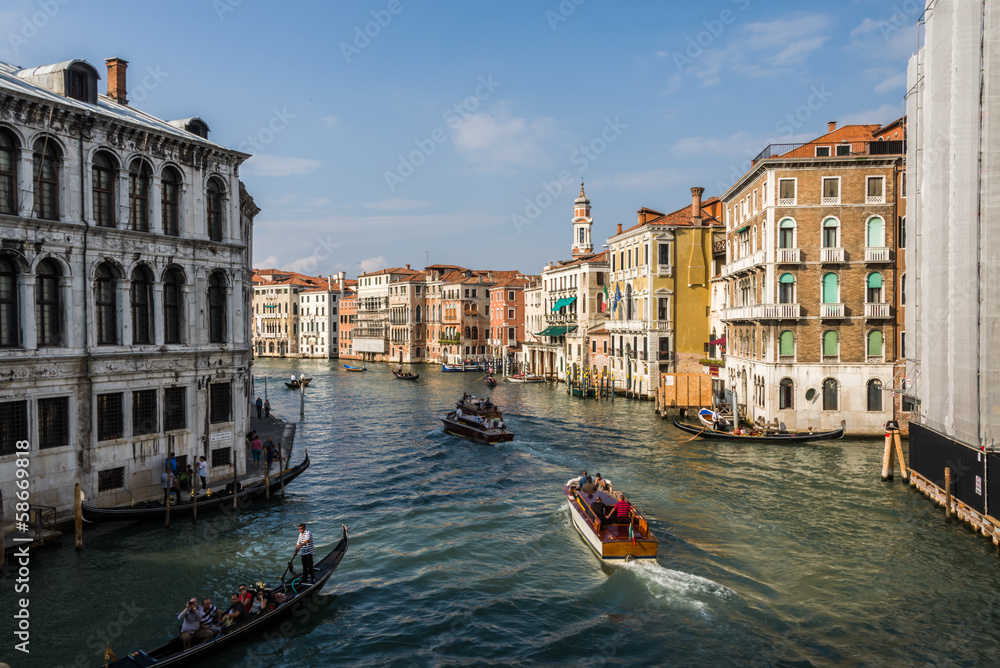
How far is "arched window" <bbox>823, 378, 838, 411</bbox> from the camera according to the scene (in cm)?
3228

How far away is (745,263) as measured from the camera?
118ft

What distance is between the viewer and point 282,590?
14398 millimetres

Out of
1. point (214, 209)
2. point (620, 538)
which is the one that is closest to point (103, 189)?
point (214, 209)

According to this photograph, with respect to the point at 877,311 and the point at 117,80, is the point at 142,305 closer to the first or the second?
the point at 117,80

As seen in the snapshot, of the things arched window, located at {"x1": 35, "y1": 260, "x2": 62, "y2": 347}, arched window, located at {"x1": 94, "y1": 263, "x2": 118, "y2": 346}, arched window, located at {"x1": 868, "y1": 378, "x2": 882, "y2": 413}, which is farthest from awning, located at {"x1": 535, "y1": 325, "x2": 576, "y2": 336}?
arched window, located at {"x1": 35, "y1": 260, "x2": 62, "y2": 347}

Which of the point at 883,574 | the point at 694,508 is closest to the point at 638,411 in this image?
the point at 694,508

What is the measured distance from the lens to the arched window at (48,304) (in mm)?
17781

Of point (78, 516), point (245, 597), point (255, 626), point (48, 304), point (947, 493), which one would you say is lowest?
point (255, 626)

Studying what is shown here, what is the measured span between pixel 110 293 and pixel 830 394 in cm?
2936

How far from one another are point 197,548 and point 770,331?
26233 mm

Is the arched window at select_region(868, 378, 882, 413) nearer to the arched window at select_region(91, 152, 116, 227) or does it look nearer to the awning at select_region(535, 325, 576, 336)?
the arched window at select_region(91, 152, 116, 227)

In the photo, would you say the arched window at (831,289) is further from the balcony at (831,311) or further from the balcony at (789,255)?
the balcony at (789,255)

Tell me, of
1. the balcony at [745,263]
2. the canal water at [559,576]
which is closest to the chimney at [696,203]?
the balcony at [745,263]

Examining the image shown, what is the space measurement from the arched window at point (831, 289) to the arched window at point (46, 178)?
99.3 ft
